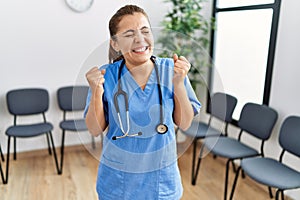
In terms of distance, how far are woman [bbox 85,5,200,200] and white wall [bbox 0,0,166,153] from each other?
184cm

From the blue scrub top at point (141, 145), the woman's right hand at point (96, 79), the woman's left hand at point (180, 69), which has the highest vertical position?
the woman's left hand at point (180, 69)

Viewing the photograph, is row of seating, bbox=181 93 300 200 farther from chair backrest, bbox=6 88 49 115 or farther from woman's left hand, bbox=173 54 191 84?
chair backrest, bbox=6 88 49 115

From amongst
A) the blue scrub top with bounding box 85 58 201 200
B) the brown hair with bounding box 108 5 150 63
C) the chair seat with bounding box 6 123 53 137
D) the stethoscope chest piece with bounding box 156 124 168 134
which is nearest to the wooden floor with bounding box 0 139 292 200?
the chair seat with bounding box 6 123 53 137

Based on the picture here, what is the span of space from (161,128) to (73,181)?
1.90 metres

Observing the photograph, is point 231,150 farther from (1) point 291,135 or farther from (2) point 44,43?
(2) point 44,43

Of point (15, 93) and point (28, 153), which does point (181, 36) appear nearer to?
point (15, 93)

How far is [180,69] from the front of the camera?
0.87 m

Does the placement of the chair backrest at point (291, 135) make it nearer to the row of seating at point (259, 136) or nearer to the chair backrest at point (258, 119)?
the row of seating at point (259, 136)

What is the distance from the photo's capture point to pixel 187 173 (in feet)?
9.12

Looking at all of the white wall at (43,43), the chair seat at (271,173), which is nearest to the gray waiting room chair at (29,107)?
the white wall at (43,43)

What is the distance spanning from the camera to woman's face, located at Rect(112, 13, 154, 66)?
86 cm

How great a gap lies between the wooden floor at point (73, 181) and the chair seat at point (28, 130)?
41 cm

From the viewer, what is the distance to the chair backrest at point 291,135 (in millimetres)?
2008

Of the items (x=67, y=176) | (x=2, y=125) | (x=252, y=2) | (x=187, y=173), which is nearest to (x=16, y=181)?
(x=67, y=176)
